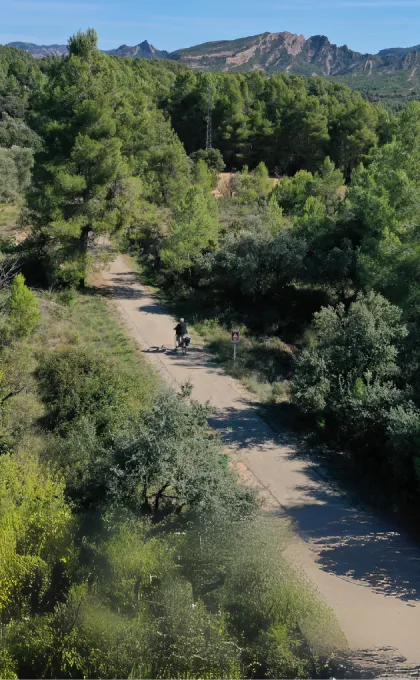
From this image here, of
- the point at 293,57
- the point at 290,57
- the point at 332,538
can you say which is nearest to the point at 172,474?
the point at 332,538

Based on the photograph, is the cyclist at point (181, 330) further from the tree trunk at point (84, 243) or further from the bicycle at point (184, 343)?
the tree trunk at point (84, 243)

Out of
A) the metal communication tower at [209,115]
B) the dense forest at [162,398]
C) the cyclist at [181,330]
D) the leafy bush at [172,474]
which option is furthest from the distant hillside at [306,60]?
the leafy bush at [172,474]

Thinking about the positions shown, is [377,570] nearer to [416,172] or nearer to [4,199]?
[416,172]

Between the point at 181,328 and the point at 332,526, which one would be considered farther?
the point at 181,328

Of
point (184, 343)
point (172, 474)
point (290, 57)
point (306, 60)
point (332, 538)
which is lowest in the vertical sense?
point (332, 538)

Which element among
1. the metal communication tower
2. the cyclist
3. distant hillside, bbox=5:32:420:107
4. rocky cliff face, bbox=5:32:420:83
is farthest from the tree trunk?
rocky cliff face, bbox=5:32:420:83

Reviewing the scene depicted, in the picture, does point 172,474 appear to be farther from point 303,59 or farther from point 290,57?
point 303,59
